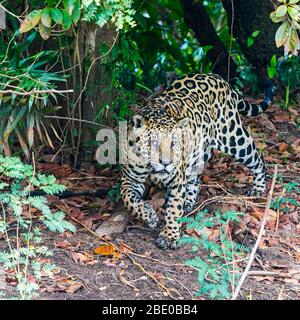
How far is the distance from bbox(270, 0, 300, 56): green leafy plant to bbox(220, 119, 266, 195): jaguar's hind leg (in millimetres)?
2043

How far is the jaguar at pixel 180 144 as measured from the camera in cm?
719

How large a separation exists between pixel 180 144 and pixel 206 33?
351 cm

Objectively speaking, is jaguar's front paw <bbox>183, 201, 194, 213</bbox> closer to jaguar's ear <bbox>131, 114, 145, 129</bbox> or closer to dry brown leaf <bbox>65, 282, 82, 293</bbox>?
jaguar's ear <bbox>131, 114, 145, 129</bbox>

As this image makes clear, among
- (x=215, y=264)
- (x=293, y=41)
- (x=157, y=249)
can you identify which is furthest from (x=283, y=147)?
(x=293, y=41)

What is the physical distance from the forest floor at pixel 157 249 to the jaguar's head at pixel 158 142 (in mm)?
626

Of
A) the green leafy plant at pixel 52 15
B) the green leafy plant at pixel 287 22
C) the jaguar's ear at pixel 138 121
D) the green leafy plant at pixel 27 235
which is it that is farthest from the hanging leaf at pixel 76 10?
the green leafy plant at pixel 287 22

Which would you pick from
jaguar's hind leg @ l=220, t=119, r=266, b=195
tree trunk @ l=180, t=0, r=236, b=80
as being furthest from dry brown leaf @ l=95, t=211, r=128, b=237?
tree trunk @ l=180, t=0, r=236, b=80

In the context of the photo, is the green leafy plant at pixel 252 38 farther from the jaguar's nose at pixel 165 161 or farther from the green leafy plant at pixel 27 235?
the green leafy plant at pixel 27 235

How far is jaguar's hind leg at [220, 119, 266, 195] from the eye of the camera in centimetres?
813

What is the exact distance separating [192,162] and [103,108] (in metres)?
0.99

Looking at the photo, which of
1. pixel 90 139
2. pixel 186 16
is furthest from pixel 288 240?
pixel 186 16

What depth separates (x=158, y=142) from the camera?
7117mm

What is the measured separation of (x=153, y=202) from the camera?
26.2 feet

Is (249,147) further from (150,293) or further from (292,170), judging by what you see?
(150,293)
